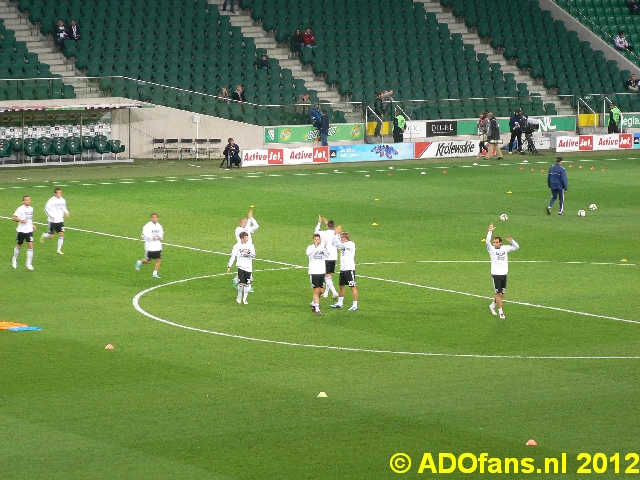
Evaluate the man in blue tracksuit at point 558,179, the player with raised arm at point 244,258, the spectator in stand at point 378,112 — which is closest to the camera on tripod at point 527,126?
the spectator in stand at point 378,112

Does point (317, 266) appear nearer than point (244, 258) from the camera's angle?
Yes

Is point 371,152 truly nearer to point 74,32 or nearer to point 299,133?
point 299,133

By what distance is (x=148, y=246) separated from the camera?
97.3ft

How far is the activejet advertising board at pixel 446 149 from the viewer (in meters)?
60.1

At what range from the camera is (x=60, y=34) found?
57562 millimetres

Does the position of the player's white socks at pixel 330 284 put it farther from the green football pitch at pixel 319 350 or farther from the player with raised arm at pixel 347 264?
the player with raised arm at pixel 347 264

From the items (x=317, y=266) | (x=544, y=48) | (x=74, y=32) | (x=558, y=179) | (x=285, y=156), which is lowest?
(x=317, y=266)

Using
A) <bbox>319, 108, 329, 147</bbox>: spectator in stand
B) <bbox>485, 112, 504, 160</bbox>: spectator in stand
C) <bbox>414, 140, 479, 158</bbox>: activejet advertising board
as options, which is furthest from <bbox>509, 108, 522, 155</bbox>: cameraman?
<bbox>319, 108, 329, 147</bbox>: spectator in stand

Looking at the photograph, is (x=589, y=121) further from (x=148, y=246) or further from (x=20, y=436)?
(x=20, y=436)

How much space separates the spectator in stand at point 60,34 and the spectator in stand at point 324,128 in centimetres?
1251

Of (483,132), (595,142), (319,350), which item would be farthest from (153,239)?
(595,142)

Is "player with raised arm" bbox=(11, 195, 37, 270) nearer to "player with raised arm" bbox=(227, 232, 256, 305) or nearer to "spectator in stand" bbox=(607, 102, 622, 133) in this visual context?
"player with raised arm" bbox=(227, 232, 256, 305)

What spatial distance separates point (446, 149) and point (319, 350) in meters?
39.2

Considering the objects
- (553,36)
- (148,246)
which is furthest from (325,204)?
(553,36)
